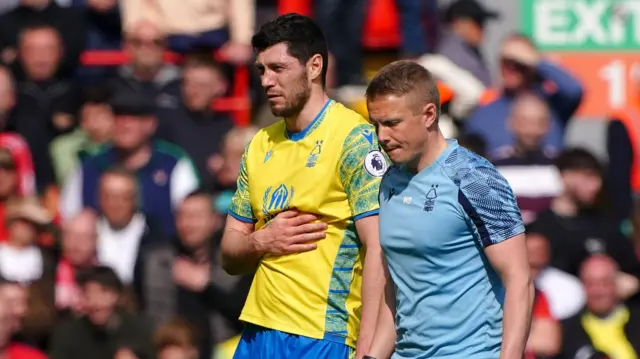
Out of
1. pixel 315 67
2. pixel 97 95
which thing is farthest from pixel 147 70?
pixel 315 67

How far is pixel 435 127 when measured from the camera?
5.38 meters

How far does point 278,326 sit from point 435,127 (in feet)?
3.64

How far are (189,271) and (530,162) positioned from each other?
240cm

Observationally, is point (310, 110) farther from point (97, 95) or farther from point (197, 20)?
point (197, 20)

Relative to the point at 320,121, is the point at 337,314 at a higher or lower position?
lower

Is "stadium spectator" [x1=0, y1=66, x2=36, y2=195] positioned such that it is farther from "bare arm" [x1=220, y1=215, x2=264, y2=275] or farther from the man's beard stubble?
the man's beard stubble

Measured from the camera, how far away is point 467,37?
38.6ft

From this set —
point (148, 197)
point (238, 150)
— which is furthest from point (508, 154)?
point (148, 197)

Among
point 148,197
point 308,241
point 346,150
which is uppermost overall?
point 346,150

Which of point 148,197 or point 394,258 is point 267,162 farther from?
point 148,197

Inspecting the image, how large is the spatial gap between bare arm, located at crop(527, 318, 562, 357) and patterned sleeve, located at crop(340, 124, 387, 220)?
3449mm

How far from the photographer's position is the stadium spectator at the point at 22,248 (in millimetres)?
9477

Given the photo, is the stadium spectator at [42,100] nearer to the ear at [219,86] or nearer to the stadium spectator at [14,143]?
the stadium spectator at [14,143]

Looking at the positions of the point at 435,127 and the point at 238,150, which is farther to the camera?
A: the point at 238,150
